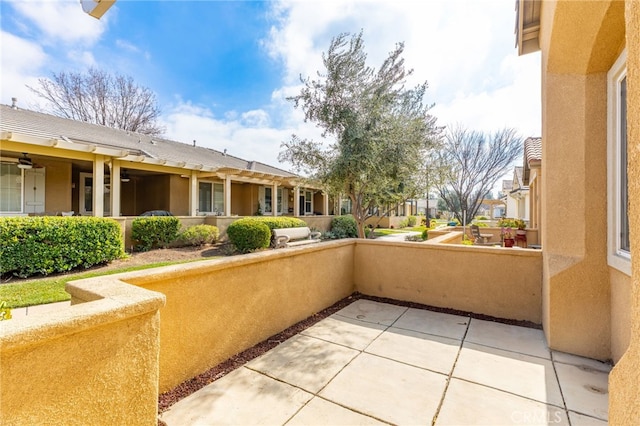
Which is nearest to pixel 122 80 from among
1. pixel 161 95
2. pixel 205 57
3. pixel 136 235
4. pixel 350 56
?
pixel 161 95

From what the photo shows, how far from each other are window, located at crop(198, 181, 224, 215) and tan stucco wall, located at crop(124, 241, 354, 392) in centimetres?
1248

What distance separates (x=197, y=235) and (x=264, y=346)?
8.87m

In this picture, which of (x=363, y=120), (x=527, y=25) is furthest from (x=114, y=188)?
(x=527, y=25)

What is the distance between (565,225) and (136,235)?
38.7ft

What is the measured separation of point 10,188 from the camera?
10211 millimetres

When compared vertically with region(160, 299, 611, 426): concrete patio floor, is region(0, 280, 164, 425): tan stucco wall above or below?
above

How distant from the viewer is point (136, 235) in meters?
10.2

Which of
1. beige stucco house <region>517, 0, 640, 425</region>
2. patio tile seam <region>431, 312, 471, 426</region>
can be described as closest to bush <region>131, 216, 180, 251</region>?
patio tile seam <region>431, 312, 471, 426</region>

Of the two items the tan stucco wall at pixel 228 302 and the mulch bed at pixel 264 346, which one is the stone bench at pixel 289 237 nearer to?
the mulch bed at pixel 264 346

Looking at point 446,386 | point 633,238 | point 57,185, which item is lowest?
point 446,386

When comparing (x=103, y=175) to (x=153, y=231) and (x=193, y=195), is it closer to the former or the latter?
(x=153, y=231)

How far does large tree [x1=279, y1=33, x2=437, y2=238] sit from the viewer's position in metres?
6.42

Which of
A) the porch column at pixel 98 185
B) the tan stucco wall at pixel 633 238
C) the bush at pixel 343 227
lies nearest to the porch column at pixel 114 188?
the porch column at pixel 98 185

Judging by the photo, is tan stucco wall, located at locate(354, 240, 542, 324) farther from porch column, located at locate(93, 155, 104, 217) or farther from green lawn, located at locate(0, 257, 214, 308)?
porch column, located at locate(93, 155, 104, 217)
